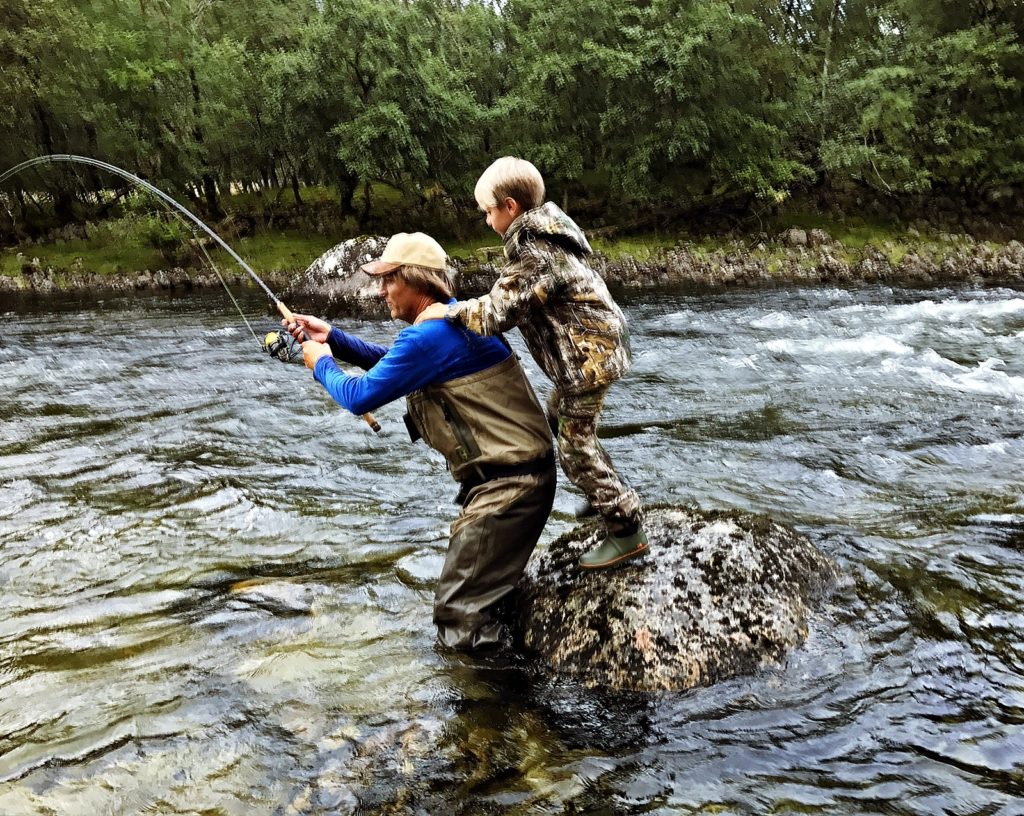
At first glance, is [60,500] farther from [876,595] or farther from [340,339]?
[876,595]

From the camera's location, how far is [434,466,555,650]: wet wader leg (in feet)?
14.3

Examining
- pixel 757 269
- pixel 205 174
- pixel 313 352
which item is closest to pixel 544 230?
pixel 313 352

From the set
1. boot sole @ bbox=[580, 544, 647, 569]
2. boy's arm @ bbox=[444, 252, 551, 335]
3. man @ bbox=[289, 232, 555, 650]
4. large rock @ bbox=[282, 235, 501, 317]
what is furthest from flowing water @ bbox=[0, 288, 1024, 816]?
large rock @ bbox=[282, 235, 501, 317]

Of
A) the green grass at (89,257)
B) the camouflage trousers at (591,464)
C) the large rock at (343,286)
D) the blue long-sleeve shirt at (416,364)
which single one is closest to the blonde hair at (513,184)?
the blue long-sleeve shirt at (416,364)

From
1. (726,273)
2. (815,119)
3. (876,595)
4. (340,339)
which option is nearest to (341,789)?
(340,339)

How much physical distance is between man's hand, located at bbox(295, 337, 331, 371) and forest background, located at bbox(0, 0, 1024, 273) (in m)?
25.7

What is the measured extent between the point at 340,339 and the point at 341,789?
8.51 ft

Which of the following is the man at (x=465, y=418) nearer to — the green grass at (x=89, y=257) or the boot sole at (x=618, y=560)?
the boot sole at (x=618, y=560)

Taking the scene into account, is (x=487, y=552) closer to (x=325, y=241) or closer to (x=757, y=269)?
(x=757, y=269)

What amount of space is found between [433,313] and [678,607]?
7.05 feet

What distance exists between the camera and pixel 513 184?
13.4 feet

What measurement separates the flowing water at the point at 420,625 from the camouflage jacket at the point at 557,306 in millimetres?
1809

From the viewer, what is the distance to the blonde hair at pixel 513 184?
4.07 m

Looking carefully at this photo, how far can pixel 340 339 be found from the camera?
4.86 meters
